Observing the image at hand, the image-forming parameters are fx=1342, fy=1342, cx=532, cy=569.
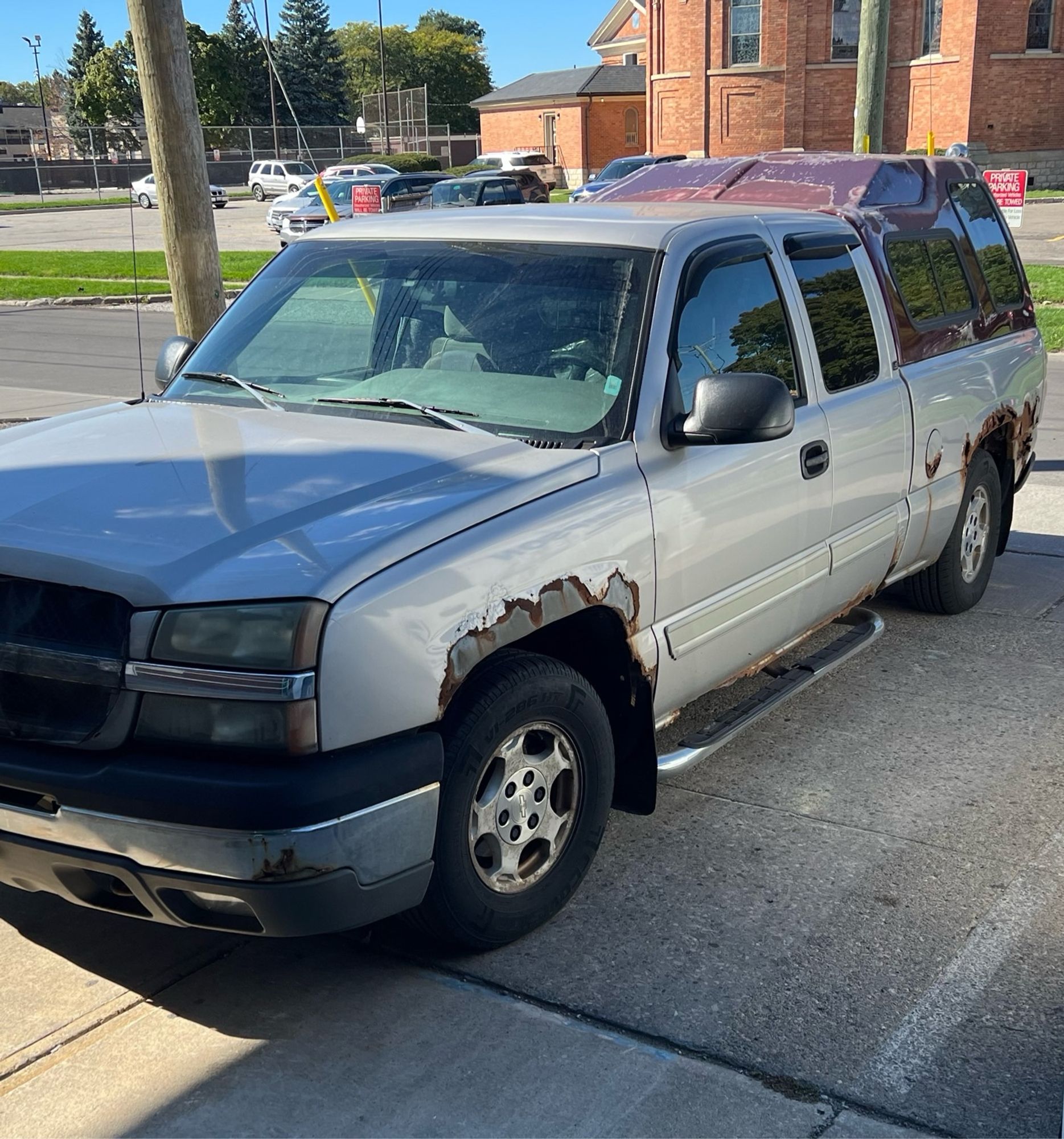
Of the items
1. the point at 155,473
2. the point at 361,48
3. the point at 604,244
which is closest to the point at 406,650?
the point at 155,473

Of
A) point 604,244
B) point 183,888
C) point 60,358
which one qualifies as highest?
point 604,244

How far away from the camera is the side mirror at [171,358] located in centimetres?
481

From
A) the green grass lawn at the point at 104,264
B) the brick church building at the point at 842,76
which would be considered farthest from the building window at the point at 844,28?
the green grass lawn at the point at 104,264

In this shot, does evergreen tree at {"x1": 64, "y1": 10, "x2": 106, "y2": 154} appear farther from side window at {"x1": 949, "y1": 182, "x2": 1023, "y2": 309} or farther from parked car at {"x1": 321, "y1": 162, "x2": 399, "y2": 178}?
side window at {"x1": 949, "y1": 182, "x2": 1023, "y2": 309}

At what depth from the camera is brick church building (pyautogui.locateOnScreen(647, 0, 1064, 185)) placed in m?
43.7

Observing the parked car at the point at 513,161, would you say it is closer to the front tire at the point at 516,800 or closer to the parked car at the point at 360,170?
the parked car at the point at 360,170

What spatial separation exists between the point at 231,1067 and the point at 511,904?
0.81 metres

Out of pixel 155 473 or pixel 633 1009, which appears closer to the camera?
pixel 633 1009

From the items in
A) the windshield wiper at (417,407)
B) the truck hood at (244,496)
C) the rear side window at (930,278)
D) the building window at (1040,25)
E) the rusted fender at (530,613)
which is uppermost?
the building window at (1040,25)

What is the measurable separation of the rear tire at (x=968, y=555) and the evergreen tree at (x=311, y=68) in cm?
8706

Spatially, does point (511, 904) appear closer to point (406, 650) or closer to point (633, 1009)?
point (633, 1009)

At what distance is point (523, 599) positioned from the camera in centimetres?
336

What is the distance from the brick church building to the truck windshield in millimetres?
41187

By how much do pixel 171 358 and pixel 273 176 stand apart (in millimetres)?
55961
